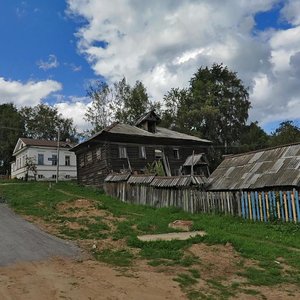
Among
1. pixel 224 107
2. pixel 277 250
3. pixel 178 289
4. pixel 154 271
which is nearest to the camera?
pixel 178 289

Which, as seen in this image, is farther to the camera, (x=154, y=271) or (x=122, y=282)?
(x=154, y=271)

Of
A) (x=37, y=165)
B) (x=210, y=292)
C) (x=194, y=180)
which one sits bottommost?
(x=210, y=292)

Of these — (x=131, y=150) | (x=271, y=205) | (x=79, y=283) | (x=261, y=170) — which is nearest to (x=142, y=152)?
(x=131, y=150)

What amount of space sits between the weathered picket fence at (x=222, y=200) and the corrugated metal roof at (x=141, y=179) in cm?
6

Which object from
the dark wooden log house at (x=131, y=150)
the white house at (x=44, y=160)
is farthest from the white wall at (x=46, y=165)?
the dark wooden log house at (x=131, y=150)

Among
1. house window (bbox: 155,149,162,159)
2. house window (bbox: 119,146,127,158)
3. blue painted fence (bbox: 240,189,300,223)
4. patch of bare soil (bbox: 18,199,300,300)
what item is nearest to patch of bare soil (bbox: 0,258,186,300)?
patch of bare soil (bbox: 18,199,300,300)

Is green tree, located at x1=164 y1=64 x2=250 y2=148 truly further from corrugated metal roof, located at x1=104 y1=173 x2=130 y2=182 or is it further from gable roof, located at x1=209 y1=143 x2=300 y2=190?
gable roof, located at x1=209 y1=143 x2=300 y2=190

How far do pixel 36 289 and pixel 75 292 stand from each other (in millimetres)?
754

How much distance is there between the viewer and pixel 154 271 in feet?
27.6

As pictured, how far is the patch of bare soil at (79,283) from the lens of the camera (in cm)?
660

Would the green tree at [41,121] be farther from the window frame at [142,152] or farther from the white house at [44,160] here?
the window frame at [142,152]

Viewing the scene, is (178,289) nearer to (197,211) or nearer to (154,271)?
(154,271)

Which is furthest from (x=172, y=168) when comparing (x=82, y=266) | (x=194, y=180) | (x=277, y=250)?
(x=82, y=266)

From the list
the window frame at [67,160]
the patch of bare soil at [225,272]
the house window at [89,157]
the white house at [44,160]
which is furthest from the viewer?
the window frame at [67,160]
